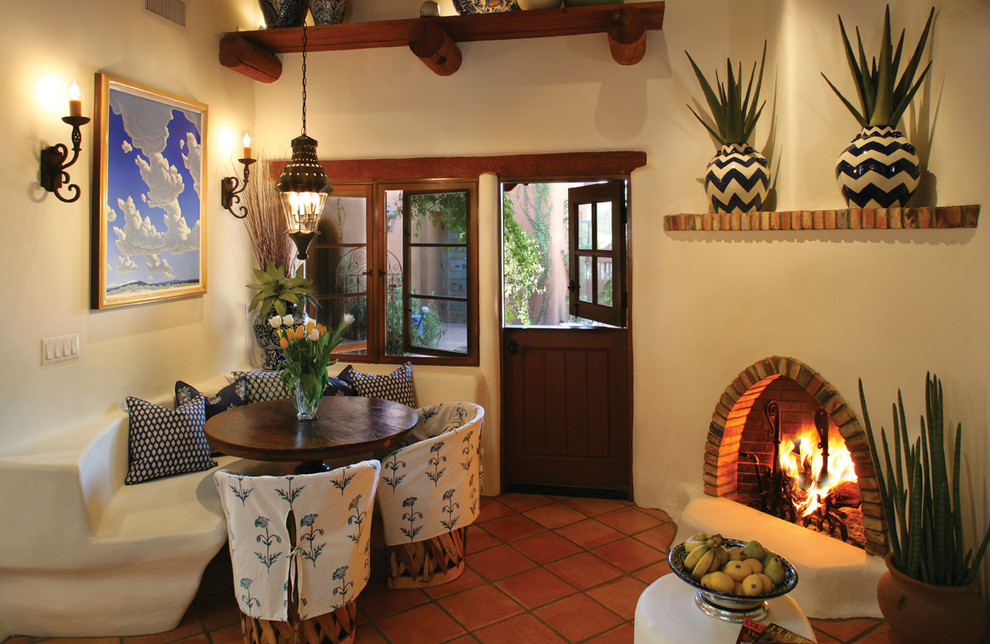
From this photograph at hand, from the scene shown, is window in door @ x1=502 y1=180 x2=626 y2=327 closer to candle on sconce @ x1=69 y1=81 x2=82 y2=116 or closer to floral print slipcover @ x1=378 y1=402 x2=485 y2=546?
floral print slipcover @ x1=378 y1=402 x2=485 y2=546

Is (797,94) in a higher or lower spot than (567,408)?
higher

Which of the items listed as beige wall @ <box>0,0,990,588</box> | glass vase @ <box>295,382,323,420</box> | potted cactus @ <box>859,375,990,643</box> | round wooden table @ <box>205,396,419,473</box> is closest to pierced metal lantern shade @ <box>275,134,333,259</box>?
glass vase @ <box>295,382,323,420</box>

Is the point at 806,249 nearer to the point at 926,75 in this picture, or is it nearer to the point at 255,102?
the point at 926,75

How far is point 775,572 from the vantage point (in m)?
2.19

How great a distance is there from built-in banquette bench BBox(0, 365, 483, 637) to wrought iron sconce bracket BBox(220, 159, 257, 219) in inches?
67.9

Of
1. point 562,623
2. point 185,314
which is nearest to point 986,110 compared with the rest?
point 562,623

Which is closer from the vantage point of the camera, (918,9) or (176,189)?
(918,9)

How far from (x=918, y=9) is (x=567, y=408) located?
282 cm

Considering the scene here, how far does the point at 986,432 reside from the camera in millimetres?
2717

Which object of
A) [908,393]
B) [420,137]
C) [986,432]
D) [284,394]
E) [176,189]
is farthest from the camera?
[420,137]

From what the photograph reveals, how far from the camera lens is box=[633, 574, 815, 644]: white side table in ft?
6.97

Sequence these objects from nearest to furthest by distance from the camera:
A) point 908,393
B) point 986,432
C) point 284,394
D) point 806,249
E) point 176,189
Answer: point 986,432
point 908,393
point 806,249
point 176,189
point 284,394

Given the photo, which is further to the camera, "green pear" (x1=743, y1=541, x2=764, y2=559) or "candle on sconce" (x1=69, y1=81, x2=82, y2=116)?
"candle on sconce" (x1=69, y1=81, x2=82, y2=116)

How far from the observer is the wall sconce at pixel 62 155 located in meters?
3.03
